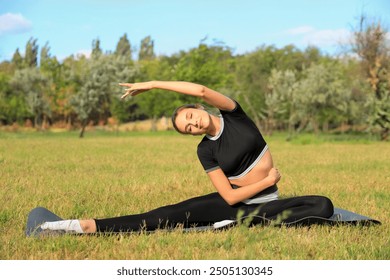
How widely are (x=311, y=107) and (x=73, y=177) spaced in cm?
3536

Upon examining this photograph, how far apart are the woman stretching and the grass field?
236 millimetres

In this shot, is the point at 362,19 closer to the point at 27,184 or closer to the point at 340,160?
the point at 340,160

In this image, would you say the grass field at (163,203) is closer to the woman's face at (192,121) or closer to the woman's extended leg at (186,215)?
the woman's extended leg at (186,215)

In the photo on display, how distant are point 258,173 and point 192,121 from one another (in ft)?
3.58

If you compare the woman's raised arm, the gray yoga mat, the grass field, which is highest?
the woman's raised arm

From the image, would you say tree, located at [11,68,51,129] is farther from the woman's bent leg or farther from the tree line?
the woman's bent leg

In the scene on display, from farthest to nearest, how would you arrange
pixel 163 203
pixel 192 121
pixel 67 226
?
pixel 163 203 < pixel 67 226 < pixel 192 121

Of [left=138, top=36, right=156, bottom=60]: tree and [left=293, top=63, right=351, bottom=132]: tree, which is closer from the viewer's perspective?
[left=293, top=63, right=351, bottom=132]: tree

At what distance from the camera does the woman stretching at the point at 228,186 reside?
19.7 feet

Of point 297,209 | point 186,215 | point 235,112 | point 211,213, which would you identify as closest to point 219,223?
point 211,213

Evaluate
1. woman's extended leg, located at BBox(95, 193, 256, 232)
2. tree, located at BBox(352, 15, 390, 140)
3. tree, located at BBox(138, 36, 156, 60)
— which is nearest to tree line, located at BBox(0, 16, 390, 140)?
tree, located at BBox(352, 15, 390, 140)

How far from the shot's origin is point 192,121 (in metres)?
5.73

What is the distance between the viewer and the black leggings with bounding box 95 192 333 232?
6.19 metres

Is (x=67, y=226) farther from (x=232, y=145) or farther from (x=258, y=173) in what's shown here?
(x=258, y=173)
